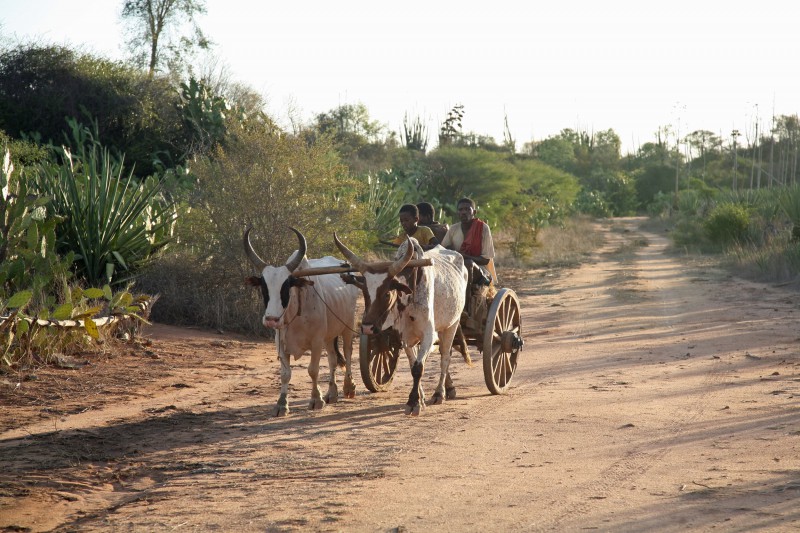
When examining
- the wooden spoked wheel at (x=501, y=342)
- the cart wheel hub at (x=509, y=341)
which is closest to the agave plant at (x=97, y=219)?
the wooden spoked wheel at (x=501, y=342)

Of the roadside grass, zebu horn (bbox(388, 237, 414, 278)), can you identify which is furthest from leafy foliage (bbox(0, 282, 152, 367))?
the roadside grass

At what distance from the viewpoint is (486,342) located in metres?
7.91

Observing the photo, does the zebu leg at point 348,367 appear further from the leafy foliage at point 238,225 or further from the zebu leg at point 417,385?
the leafy foliage at point 238,225

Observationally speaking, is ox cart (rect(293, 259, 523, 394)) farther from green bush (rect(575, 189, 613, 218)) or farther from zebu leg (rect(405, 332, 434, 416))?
green bush (rect(575, 189, 613, 218))

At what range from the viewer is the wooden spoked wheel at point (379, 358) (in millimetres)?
7755

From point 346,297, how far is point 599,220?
45.5 m

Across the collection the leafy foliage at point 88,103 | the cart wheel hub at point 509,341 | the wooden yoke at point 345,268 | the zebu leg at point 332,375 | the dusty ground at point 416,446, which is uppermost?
the leafy foliage at point 88,103

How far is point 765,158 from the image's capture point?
59.0 meters

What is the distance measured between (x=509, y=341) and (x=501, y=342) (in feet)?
0.26

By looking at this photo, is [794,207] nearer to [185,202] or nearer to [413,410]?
[185,202]

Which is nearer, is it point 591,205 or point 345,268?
point 345,268

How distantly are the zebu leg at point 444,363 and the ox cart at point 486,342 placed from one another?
30 cm

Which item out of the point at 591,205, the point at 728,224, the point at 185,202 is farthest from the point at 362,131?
the point at 185,202

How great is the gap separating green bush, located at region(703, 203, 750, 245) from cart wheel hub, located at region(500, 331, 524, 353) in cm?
1860
